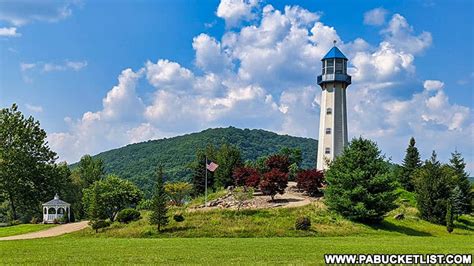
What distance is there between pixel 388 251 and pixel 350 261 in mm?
4846

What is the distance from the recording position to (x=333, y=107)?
153ft

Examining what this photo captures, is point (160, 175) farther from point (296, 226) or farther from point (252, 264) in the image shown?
point (252, 264)

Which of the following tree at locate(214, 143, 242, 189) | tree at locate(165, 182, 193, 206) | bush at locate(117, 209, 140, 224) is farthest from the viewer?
tree at locate(165, 182, 193, 206)

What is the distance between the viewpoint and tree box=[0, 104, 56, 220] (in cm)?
5059

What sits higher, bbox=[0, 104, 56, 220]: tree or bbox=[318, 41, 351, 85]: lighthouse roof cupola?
bbox=[318, 41, 351, 85]: lighthouse roof cupola

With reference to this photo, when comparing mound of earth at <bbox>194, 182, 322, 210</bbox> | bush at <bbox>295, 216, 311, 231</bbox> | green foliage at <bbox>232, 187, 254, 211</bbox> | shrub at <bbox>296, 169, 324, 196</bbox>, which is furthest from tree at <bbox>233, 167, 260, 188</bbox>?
bush at <bbox>295, 216, 311, 231</bbox>

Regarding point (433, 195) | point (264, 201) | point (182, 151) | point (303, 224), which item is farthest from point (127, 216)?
point (182, 151)

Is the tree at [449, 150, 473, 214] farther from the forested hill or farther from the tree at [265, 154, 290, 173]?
the forested hill

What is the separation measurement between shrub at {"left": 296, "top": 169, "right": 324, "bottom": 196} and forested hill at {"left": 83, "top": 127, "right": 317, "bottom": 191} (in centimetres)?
4669

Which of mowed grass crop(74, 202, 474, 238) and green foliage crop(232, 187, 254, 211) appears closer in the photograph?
mowed grass crop(74, 202, 474, 238)

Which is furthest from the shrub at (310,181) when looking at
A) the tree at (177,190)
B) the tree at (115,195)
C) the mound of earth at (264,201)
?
the tree at (115,195)

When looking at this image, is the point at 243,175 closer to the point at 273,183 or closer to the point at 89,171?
the point at 273,183

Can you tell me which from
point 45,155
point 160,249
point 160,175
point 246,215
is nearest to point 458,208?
point 246,215

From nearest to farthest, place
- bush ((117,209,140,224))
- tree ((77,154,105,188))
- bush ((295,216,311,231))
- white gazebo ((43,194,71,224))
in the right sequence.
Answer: bush ((295,216,311,231)) < bush ((117,209,140,224)) < white gazebo ((43,194,71,224)) < tree ((77,154,105,188))
